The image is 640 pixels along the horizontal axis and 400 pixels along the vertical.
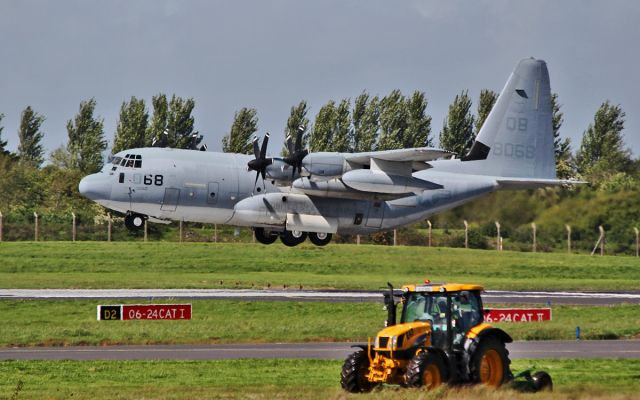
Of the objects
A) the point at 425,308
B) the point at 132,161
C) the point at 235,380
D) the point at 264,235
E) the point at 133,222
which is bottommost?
the point at 235,380

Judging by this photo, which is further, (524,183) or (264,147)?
(524,183)

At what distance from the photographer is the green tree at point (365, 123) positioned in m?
101

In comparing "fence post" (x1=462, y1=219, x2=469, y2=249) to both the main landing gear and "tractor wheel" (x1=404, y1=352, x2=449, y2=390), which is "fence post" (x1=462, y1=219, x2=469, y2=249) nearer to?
the main landing gear

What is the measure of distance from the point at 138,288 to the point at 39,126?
78435 millimetres

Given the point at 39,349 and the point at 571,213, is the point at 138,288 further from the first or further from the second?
the point at 571,213

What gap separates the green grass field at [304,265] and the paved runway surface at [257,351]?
24.4m

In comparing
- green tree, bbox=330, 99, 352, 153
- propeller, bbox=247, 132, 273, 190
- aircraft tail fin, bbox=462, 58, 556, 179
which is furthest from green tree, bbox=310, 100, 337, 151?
propeller, bbox=247, 132, 273, 190

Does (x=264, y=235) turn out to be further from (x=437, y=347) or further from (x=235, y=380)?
(x=437, y=347)

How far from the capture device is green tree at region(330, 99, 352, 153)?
100625 millimetres

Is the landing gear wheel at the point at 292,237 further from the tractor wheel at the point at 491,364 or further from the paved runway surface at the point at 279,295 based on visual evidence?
the tractor wheel at the point at 491,364

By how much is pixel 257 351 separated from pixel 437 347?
12.9 meters

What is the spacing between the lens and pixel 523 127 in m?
59.6

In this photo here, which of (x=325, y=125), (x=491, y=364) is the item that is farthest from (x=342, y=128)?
(x=491, y=364)

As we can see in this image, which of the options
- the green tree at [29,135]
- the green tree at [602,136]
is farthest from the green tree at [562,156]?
the green tree at [29,135]
